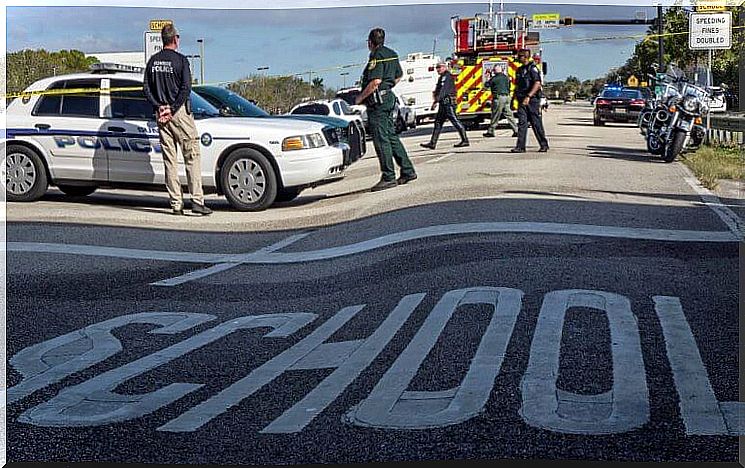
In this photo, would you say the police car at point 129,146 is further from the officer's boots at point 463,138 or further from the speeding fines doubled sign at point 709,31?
the speeding fines doubled sign at point 709,31

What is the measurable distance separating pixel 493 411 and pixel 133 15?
7.86m

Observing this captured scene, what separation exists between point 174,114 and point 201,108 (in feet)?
3.78

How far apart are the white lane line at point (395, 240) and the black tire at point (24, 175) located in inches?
121

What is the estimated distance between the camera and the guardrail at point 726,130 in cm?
2416

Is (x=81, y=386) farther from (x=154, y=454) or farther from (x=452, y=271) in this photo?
(x=452, y=271)

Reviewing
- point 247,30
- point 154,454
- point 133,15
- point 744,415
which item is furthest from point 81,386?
point 133,15

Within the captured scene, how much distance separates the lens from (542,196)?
1117cm

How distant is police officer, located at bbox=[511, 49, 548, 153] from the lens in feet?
55.9

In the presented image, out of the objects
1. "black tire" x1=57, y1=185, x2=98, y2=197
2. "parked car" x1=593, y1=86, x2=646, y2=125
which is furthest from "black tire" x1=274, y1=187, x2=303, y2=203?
"parked car" x1=593, y1=86, x2=646, y2=125

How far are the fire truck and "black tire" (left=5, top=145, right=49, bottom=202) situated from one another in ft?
30.4

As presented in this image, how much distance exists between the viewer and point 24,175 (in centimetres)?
1243

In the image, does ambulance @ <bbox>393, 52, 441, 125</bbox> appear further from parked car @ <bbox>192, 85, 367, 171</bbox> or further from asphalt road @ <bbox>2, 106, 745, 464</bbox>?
asphalt road @ <bbox>2, 106, 745, 464</bbox>

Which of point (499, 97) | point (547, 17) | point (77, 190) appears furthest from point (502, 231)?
point (499, 97)

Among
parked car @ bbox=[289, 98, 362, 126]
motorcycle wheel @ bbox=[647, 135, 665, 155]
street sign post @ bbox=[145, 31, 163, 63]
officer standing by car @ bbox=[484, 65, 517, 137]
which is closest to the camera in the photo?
street sign post @ bbox=[145, 31, 163, 63]
